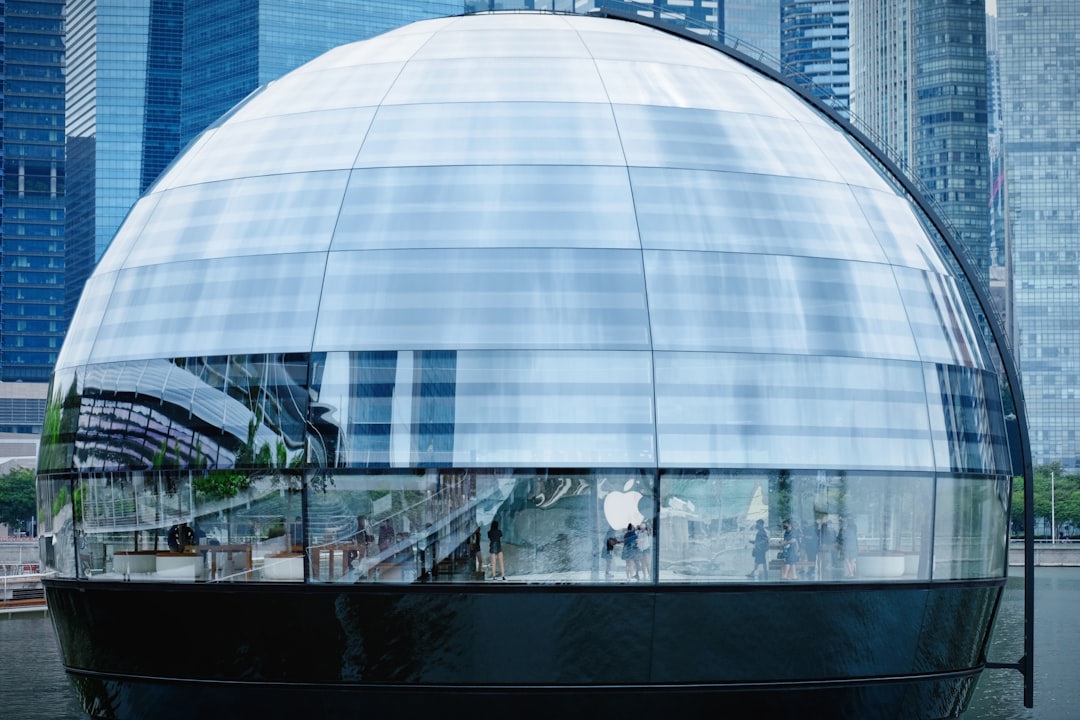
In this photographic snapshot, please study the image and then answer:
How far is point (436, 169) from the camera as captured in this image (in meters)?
22.1

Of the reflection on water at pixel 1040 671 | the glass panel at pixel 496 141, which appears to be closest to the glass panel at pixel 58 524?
the glass panel at pixel 496 141

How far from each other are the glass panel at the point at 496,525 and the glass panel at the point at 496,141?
3.73m

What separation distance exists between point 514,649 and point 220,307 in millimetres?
6119

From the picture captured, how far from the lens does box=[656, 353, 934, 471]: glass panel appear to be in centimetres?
2055

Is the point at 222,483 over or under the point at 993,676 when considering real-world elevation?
over

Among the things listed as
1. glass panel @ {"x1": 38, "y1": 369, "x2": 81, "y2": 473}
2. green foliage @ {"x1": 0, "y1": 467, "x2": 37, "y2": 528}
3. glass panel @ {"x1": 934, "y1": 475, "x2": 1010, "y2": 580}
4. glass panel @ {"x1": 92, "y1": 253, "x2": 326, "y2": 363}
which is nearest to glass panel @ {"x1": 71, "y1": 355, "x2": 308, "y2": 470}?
glass panel @ {"x1": 92, "y1": 253, "x2": 326, "y2": 363}

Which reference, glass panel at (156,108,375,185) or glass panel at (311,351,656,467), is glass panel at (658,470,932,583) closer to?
glass panel at (311,351,656,467)

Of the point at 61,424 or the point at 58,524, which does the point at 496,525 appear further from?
the point at 61,424

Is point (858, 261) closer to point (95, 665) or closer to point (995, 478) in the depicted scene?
point (995, 478)

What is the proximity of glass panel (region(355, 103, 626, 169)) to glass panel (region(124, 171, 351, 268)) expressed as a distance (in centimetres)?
84

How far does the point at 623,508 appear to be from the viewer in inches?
804

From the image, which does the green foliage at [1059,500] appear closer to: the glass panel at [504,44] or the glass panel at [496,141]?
the glass panel at [504,44]

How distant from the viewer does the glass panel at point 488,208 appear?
21297 mm

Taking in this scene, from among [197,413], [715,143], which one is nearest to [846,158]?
[715,143]
